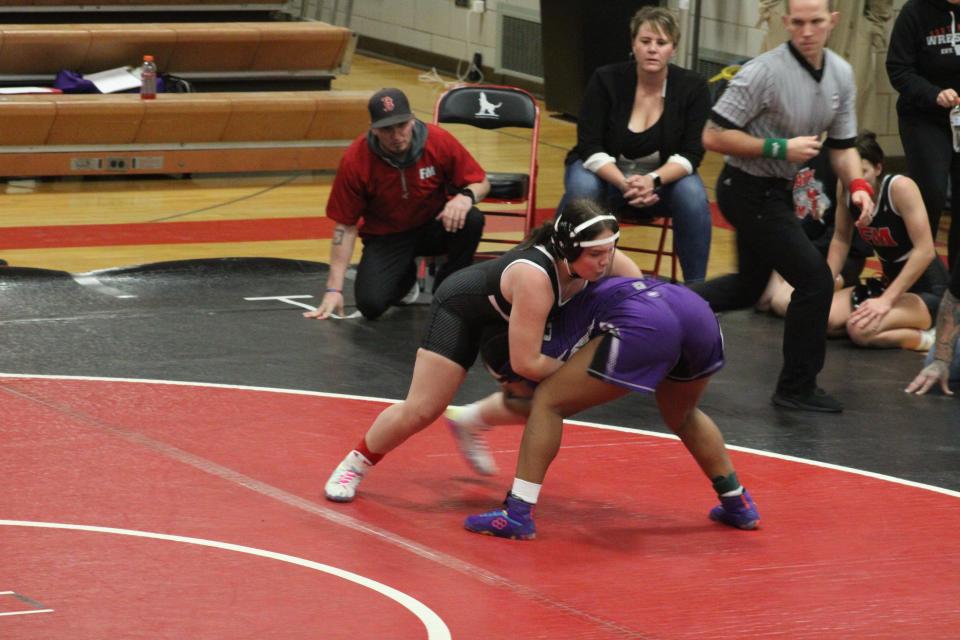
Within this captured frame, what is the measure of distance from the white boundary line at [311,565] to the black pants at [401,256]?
285 centimetres

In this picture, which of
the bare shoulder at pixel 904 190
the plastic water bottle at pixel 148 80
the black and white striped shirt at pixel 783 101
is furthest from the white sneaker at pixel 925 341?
the plastic water bottle at pixel 148 80

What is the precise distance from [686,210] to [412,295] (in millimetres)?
1307

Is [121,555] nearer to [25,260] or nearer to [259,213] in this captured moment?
[25,260]

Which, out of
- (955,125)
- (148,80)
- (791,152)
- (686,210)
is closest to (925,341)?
(955,125)

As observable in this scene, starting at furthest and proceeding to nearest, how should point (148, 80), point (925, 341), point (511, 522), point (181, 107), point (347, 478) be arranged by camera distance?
1. point (148, 80)
2. point (181, 107)
3. point (925, 341)
4. point (347, 478)
5. point (511, 522)

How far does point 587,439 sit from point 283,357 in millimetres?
1508

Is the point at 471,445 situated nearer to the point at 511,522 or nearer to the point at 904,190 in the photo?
the point at 511,522

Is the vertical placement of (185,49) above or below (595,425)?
above

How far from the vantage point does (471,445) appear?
16.2 ft

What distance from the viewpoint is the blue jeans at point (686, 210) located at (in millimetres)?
7105

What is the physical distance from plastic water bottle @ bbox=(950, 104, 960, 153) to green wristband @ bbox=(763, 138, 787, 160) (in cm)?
153

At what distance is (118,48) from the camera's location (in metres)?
11.5

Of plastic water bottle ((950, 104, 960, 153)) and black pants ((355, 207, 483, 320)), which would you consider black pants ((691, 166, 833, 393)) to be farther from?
black pants ((355, 207, 483, 320))

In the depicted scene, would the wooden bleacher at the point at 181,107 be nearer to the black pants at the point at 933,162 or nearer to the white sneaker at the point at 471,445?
the black pants at the point at 933,162
